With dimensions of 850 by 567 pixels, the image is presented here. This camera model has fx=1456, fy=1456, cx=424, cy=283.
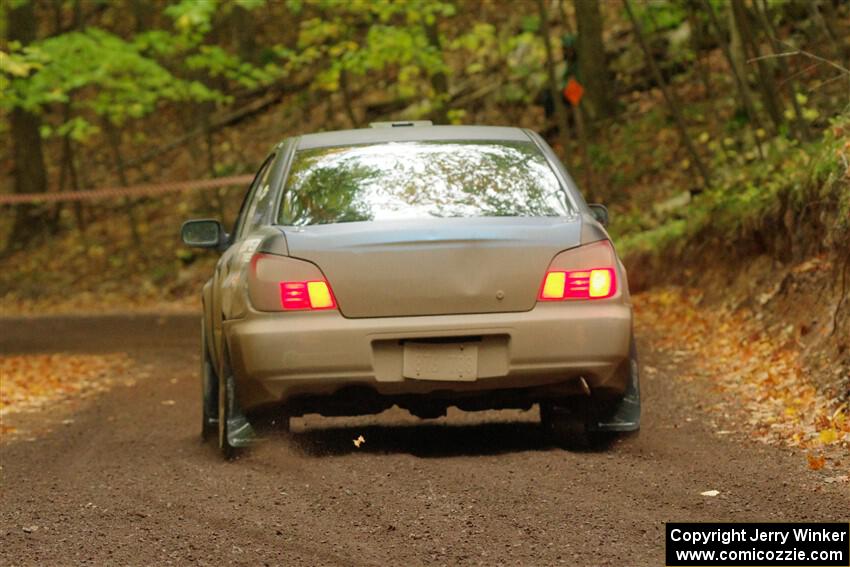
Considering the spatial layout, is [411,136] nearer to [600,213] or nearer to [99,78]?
[600,213]

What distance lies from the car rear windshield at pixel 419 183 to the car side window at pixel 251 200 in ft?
1.75

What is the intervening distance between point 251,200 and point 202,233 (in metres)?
0.44

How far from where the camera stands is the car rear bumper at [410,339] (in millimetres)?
6852

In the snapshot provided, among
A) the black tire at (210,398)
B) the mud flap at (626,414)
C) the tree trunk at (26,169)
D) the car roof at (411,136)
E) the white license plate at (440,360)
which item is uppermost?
the car roof at (411,136)

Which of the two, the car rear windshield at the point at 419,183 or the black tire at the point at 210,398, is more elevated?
the car rear windshield at the point at 419,183

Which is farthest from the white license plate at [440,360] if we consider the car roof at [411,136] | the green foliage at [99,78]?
the green foliage at [99,78]

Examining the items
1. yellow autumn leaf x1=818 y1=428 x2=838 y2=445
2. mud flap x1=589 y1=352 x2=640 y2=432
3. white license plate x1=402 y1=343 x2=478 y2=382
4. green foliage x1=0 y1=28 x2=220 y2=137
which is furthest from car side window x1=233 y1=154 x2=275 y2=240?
green foliage x1=0 y1=28 x2=220 y2=137

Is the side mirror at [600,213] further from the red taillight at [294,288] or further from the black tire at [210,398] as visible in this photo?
the black tire at [210,398]

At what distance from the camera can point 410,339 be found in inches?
272

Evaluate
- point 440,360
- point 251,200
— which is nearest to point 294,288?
point 440,360

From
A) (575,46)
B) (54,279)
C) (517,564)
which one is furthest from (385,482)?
(54,279)

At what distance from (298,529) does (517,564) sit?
3.58 feet

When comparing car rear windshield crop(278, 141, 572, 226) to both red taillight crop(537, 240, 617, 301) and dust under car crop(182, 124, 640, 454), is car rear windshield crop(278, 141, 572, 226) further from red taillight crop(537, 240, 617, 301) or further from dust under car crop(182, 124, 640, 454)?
red taillight crop(537, 240, 617, 301)

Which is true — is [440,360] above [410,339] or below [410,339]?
below
